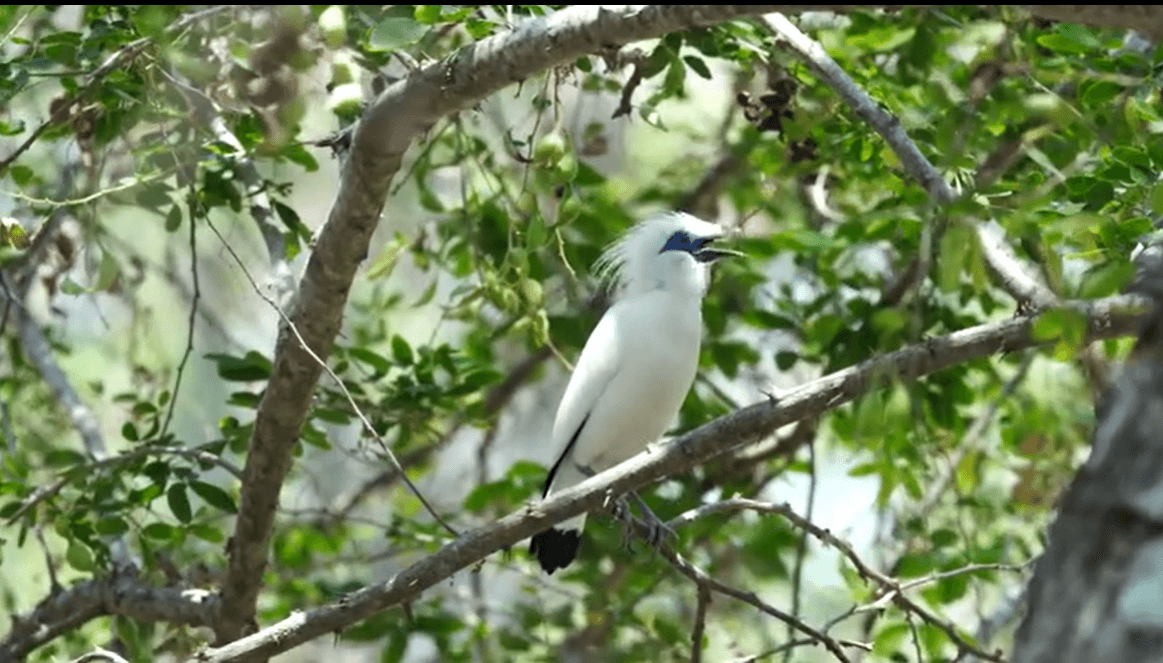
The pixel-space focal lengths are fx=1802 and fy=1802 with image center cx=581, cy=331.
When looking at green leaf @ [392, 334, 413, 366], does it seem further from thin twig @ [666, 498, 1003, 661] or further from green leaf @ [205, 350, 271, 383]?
thin twig @ [666, 498, 1003, 661]

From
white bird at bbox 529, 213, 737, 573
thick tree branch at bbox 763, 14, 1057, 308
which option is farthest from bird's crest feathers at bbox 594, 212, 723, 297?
thick tree branch at bbox 763, 14, 1057, 308

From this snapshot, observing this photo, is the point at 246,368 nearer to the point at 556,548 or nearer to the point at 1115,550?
the point at 556,548

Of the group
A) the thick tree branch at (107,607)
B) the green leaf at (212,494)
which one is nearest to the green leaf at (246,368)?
the green leaf at (212,494)

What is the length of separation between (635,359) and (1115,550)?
3.36 metres

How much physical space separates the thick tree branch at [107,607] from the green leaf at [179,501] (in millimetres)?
206

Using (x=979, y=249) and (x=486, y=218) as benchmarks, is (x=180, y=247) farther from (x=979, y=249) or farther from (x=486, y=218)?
(x=979, y=249)

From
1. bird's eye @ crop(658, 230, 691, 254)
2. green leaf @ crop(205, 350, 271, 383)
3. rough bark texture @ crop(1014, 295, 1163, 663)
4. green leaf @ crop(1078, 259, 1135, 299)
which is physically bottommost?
rough bark texture @ crop(1014, 295, 1163, 663)

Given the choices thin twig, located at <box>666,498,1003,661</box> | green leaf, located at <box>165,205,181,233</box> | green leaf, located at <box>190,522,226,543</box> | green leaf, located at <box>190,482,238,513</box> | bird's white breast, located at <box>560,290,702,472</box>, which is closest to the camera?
thin twig, located at <box>666,498,1003,661</box>

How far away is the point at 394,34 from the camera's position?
3342mm

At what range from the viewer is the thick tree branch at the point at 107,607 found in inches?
176

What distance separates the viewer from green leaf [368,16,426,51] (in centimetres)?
331

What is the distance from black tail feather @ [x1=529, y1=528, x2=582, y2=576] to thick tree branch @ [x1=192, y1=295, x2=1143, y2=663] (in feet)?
5.20

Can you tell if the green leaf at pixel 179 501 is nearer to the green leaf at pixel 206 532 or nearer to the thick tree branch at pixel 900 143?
the green leaf at pixel 206 532

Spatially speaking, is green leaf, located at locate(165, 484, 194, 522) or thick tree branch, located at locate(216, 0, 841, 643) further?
green leaf, located at locate(165, 484, 194, 522)
